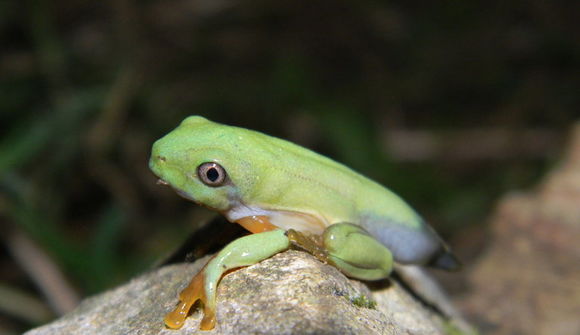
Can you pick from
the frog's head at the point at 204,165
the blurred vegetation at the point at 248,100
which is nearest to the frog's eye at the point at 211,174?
the frog's head at the point at 204,165

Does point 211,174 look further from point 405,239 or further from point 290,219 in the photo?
point 405,239

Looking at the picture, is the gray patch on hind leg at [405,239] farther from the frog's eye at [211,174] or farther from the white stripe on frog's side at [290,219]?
the frog's eye at [211,174]

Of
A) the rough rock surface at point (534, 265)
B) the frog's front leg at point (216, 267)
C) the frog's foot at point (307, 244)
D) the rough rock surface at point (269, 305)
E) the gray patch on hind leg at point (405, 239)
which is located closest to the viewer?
the rough rock surface at point (269, 305)

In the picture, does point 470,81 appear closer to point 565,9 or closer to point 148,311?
point 565,9

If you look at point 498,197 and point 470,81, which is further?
point 470,81

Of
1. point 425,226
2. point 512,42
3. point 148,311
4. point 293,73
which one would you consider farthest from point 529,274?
point 512,42
